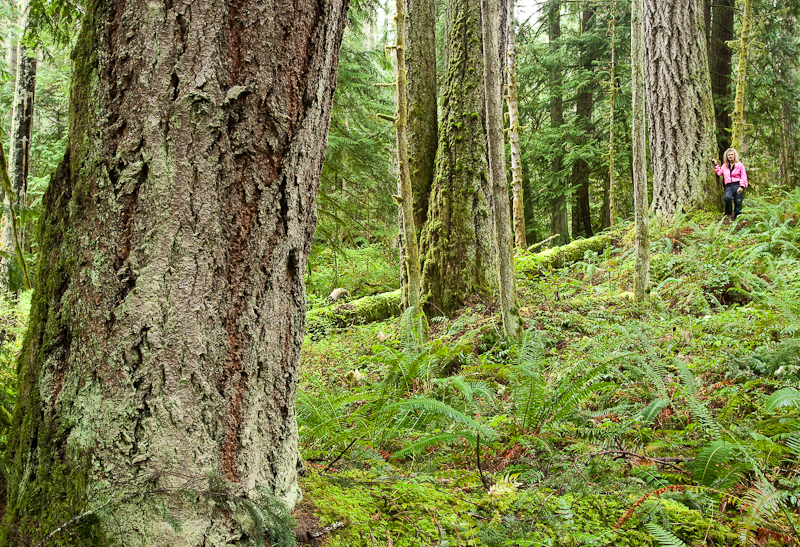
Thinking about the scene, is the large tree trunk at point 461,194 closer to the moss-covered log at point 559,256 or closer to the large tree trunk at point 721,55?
the moss-covered log at point 559,256

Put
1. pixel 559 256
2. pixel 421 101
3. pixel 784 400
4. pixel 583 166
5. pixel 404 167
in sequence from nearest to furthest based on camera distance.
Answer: pixel 784 400 < pixel 404 167 < pixel 421 101 < pixel 559 256 < pixel 583 166

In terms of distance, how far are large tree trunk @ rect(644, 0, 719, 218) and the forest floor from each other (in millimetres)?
3842

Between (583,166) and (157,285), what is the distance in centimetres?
1616

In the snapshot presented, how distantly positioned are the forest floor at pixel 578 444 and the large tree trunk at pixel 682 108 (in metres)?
3.84

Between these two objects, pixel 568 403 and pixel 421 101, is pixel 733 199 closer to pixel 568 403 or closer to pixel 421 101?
pixel 421 101

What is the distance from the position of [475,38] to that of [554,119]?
421 inches

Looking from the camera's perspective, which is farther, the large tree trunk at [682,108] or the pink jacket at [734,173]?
the large tree trunk at [682,108]

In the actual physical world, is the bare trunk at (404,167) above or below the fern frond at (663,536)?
above

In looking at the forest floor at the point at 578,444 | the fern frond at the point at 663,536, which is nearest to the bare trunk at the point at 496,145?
the forest floor at the point at 578,444

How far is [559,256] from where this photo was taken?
9.29m

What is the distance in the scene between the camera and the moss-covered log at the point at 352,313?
8039 millimetres

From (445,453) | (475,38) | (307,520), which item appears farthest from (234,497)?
(475,38)


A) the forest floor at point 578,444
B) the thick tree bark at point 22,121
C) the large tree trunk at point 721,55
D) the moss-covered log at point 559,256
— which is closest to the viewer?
the forest floor at point 578,444

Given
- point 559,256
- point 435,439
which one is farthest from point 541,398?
point 559,256
